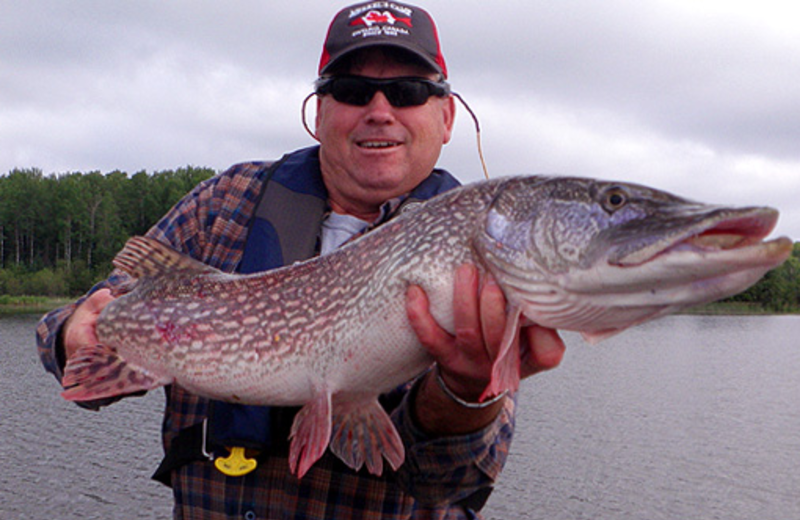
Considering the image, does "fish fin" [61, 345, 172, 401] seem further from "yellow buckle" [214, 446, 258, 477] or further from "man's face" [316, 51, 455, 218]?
"man's face" [316, 51, 455, 218]

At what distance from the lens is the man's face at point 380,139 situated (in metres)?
3.22

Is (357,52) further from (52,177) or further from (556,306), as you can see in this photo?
(52,177)

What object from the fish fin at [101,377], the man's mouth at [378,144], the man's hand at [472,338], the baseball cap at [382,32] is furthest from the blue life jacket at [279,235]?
the man's hand at [472,338]

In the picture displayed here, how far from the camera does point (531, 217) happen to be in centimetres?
229

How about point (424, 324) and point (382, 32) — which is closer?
point (424, 324)

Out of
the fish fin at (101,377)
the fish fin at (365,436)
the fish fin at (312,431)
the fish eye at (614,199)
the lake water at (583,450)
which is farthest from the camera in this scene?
the lake water at (583,450)

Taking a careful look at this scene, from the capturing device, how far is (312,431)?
8.32 ft

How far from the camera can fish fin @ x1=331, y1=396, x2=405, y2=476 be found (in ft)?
8.74

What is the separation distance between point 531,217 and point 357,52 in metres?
1.40

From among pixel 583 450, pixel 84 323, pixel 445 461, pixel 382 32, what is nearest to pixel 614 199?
pixel 445 461

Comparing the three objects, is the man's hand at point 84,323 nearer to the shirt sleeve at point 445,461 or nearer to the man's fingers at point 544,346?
the shirt sleeve at point 445,461

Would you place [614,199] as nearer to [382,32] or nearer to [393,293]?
[393,293]

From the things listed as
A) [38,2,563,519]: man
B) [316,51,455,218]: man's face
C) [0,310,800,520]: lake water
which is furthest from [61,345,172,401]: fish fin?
[0,310,800,520]: lake water

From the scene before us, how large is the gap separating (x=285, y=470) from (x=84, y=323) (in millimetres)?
1050
